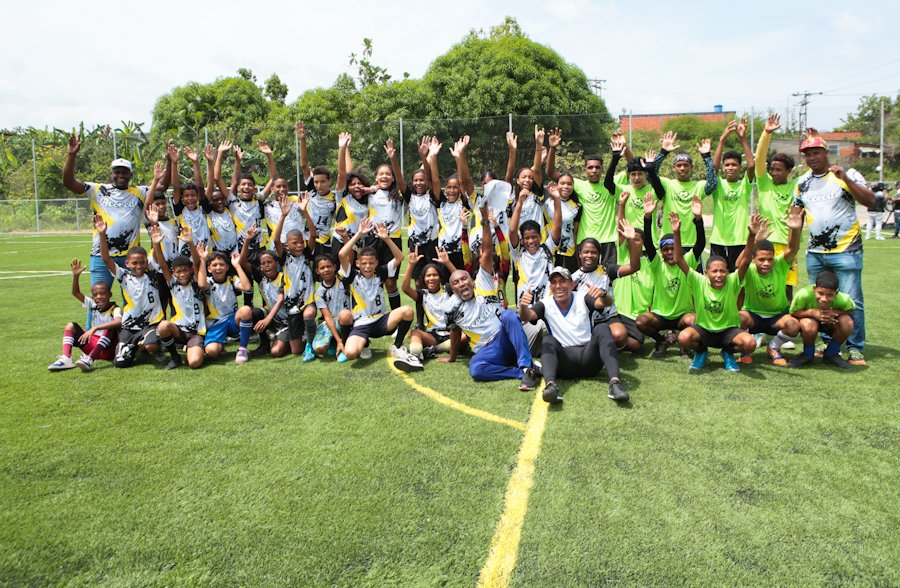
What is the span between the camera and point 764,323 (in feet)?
18.9

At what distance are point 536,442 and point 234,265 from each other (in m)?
3.91

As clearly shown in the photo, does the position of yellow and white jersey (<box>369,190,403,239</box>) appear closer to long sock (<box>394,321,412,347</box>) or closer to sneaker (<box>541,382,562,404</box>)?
long sock (<box>394,321,412,347</box>)

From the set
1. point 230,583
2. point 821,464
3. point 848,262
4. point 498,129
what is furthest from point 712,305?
point 498,129

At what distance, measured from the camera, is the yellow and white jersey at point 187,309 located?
610 cm

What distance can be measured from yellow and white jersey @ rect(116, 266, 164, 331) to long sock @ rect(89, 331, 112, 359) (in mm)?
184

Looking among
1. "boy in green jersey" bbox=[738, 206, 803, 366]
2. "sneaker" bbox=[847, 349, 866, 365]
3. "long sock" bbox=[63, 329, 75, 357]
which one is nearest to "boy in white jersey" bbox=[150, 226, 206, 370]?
"long sock" bbox=[63, 329, 75, 357]

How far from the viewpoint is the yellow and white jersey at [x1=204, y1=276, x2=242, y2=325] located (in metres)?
6.29

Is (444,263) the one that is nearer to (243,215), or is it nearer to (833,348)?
(243,215)

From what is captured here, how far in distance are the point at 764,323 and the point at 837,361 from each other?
0.66 m

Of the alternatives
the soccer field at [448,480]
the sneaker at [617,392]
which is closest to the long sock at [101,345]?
the soccer field at [448,480]

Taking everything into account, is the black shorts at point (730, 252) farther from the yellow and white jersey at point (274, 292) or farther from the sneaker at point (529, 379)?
the yellow and white jersey at point (274, 292)

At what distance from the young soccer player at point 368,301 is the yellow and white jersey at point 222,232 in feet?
4.93

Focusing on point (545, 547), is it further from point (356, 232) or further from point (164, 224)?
point (164, 224)

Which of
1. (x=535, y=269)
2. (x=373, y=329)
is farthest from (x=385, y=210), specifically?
(x=535, y=269)
